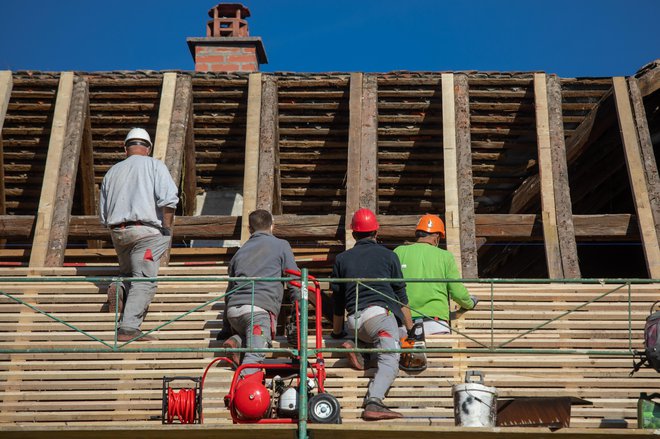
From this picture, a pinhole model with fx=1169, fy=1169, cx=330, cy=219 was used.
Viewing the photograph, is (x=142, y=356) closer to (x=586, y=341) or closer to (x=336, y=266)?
(x=336, y=266)

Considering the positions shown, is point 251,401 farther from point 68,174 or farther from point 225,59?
point 225,59

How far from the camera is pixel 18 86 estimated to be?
1403 cm

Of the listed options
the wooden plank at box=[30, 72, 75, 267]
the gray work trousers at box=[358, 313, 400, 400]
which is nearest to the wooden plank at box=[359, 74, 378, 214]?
the wooden plank at box=[30, 72, 75, 267]

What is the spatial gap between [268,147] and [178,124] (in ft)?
3.58

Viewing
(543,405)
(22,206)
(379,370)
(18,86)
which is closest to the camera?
(543,405)

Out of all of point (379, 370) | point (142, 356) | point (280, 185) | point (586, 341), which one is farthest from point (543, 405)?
point (280, 185)

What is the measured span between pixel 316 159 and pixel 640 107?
13.0ft

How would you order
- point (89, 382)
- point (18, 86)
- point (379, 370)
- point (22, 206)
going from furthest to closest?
point (22, 206), point (18, 86), point (89, 382), point (379, 370)

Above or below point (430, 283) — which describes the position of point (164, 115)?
above

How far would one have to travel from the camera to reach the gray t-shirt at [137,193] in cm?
998

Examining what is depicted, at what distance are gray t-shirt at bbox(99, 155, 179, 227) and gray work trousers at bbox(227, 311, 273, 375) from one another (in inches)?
56.8

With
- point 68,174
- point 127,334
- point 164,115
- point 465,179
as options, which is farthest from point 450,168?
point 127,334

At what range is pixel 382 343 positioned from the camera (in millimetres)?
8680

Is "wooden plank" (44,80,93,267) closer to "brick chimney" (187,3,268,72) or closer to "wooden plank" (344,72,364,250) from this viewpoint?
"brick chimney" (187,3,268,72)
